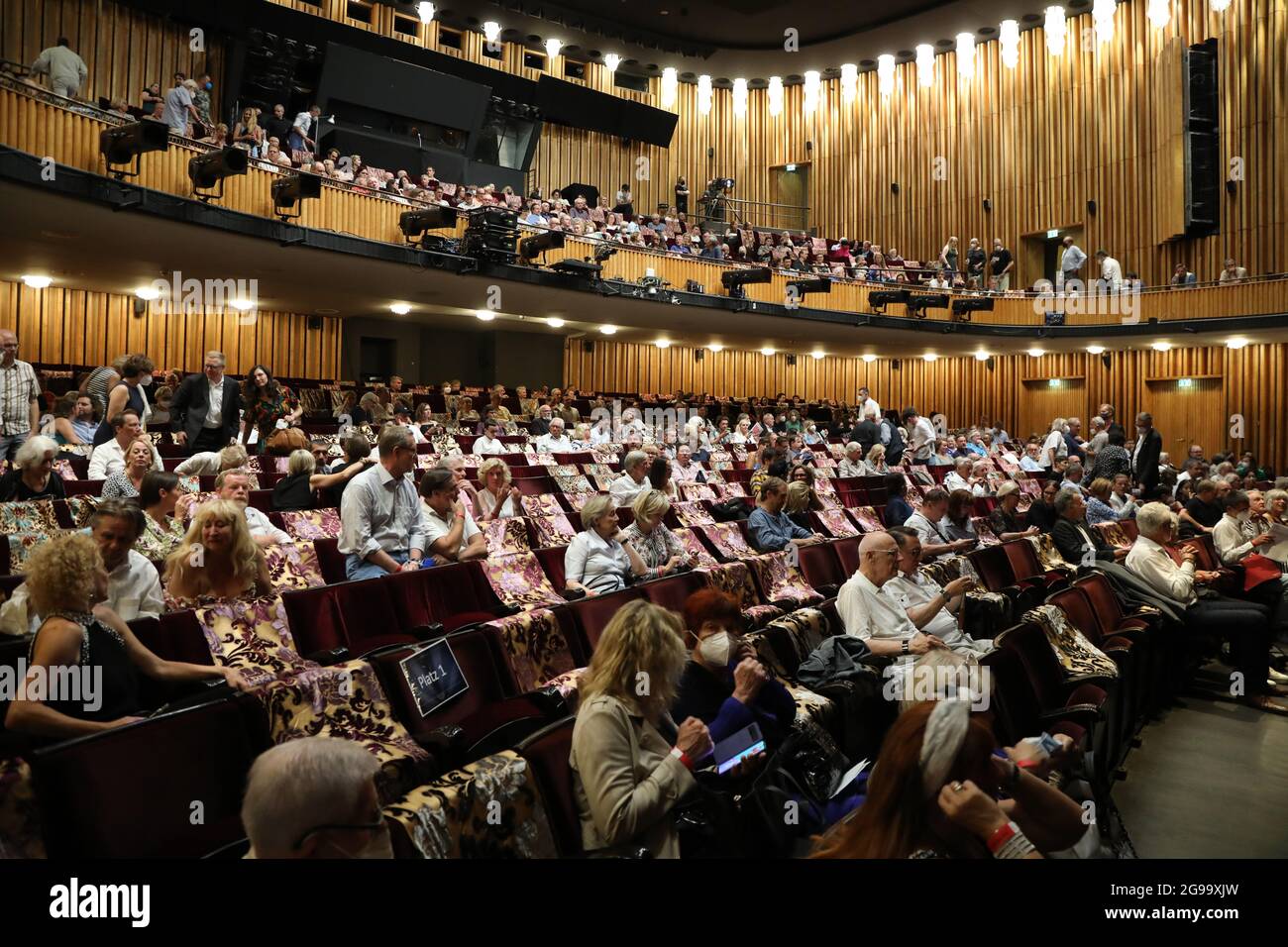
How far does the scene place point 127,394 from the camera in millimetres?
4949

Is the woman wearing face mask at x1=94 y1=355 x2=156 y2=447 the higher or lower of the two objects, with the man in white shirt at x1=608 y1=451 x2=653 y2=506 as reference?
higher

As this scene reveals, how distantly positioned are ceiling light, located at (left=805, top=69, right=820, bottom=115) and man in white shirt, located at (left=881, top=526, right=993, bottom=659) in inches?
754

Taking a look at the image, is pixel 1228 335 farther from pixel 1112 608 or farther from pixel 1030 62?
pixel 1112 608

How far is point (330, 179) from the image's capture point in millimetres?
10312

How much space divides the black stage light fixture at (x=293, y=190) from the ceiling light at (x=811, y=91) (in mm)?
14297

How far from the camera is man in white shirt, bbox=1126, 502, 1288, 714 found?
4598mm

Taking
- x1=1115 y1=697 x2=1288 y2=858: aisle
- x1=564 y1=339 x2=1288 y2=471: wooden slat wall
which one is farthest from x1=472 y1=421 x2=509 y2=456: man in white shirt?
x1=564 y1=339 x2=1288 y2=471: wooden slat wall

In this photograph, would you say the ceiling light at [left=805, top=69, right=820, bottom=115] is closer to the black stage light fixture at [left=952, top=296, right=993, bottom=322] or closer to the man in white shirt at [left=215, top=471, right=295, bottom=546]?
the black stage light fixture at [left=952, top=296, right=993, bottom=322]

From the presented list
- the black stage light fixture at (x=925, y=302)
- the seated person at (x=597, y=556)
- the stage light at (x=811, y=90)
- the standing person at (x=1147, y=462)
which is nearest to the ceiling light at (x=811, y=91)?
the stage light at (x=811, y=90)

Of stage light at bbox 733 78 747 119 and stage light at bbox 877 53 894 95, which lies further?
stage light at bbox 733 78 747 119

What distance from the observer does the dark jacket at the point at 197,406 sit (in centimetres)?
514

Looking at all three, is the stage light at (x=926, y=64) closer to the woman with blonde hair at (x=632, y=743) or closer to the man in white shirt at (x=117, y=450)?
the man in white shirt at (x=117, y=450)

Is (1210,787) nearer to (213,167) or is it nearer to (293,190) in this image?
(213,167)
